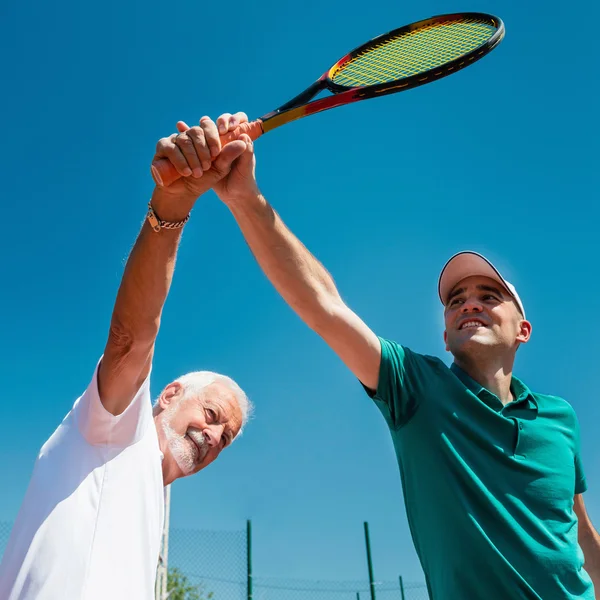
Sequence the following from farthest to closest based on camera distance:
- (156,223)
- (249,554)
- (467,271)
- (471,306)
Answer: (249,554), (467,271), (471,306), (156,223)

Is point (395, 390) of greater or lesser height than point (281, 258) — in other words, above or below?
below

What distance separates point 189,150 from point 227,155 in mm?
164

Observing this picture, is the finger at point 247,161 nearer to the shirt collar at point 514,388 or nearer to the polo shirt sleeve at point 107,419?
the polo shirt sleeve at point 107,419

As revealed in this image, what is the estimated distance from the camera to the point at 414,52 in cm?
302

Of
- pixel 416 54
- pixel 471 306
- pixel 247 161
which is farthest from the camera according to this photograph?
pixel 416 54

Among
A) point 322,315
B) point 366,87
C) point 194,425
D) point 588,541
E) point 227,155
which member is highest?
point 366,87

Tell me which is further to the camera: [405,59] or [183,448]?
[405,59]

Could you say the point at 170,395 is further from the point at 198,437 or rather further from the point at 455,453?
the point at 455,453

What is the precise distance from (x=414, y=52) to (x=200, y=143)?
5.36ft

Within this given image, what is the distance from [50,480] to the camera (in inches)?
72.6

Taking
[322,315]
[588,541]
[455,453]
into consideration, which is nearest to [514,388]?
[455,453]

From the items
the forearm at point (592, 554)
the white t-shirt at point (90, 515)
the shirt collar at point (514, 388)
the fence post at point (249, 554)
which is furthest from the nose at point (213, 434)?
the fence post at point (249, 554)

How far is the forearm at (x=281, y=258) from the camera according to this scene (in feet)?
7.15

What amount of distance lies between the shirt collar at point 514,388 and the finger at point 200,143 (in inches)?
52.9
